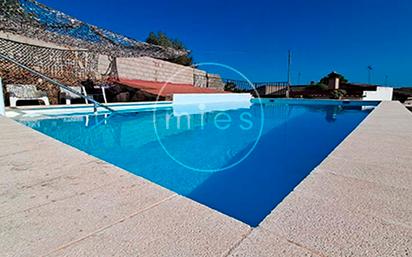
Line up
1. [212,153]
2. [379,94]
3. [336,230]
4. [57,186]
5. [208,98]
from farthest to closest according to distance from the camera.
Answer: [379,94]
[208,98]
[212,153]
[57,186]
[336,230]

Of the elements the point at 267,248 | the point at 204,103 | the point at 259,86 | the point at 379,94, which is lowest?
the point at 267,248

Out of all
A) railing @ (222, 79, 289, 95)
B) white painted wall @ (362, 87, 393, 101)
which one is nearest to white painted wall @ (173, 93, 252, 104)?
railing @ (222, 79, 289, 95)

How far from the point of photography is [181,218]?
1.03 meters

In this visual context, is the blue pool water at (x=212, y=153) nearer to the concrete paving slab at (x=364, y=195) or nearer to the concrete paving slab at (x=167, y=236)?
the concrete paving slab at (x=364, y=195)

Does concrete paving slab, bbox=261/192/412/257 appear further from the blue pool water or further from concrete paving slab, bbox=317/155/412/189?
the blue pool water

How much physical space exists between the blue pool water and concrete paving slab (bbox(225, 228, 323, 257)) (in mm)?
1128

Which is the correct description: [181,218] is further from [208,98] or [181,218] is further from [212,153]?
[208,98]

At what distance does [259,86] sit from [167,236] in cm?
2334

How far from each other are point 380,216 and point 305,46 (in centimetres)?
2418

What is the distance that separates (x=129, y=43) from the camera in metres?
9.41

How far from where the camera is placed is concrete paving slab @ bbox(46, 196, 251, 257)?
0.82m

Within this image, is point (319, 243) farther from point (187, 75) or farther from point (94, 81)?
point (187, 75)

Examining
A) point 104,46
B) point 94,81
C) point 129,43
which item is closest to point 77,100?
point 94,81

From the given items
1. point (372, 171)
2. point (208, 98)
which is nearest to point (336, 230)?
point (372, 171)
